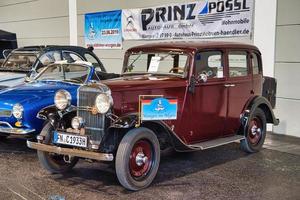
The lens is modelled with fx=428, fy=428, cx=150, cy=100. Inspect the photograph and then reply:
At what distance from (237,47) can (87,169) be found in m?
2.82

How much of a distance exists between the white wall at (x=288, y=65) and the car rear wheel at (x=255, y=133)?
4.64 ft

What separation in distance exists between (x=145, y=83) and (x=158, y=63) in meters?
0.78

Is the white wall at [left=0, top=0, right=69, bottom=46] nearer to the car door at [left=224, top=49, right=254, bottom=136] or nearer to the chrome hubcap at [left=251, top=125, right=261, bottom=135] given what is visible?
the car door at [left=224, top=49, right=254, bottom=136]

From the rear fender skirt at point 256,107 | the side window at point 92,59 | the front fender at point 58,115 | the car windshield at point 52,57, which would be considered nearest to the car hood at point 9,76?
the car windshield at point 52,57

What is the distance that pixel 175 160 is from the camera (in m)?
6.21

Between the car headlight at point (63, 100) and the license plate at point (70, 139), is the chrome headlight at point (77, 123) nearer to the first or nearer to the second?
the license plate at point (70, 139)

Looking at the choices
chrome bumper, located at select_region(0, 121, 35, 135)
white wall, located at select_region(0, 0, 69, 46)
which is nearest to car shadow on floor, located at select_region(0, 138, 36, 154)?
chrome bumper, located at select_region(0, 121, 35, 135)

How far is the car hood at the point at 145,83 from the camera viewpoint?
503 cm

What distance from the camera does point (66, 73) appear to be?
23.7 feet

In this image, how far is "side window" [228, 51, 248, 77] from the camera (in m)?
6.30

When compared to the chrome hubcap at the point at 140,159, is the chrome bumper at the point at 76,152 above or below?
above

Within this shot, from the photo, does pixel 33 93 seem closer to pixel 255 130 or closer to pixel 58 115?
pixel 58 115

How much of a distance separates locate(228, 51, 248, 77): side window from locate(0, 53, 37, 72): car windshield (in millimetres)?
4105

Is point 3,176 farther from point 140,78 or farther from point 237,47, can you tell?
point 237,47
